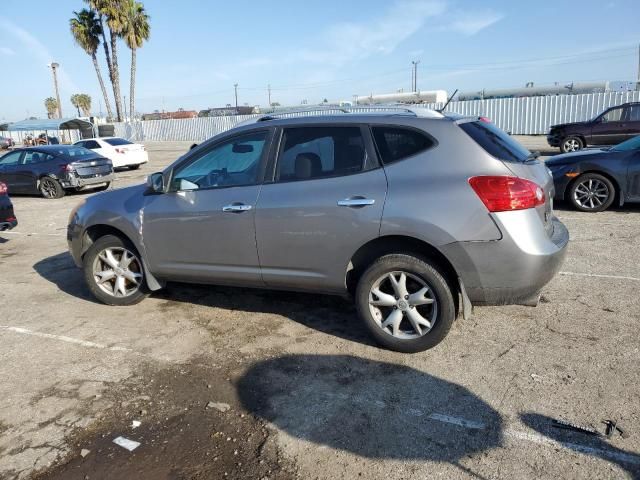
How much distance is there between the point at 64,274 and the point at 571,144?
16.0 meters

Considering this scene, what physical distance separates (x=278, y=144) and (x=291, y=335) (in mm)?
1620

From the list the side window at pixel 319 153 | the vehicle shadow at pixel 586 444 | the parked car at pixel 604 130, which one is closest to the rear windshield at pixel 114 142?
the parked car at pixel 604 130

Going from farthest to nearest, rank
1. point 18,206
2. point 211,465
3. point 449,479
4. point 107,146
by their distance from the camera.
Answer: point 107,146, point 18,206, point 211,465, point 449,479

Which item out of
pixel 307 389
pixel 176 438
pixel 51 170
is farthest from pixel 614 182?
pixel 51 170

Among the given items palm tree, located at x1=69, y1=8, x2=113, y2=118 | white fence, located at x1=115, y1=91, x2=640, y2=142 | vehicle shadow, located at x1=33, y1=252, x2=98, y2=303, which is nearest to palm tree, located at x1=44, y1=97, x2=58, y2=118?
palm tree, located at x1=69, y1=8, x2=113, y2=118

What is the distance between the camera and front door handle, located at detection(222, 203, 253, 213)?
13.9 ft

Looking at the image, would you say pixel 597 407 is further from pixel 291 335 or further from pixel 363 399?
pixel 291 335

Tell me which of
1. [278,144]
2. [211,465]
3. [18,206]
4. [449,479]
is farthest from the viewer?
[18,206]

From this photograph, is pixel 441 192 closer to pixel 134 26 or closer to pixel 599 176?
pixel 599 176

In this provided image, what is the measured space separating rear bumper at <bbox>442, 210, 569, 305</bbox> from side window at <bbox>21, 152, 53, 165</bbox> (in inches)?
538

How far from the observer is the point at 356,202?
378 centimetres

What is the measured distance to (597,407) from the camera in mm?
3084

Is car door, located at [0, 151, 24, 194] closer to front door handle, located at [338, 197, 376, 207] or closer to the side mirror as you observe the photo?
the side mirror

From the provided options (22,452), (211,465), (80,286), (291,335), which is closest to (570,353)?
(291,335)
